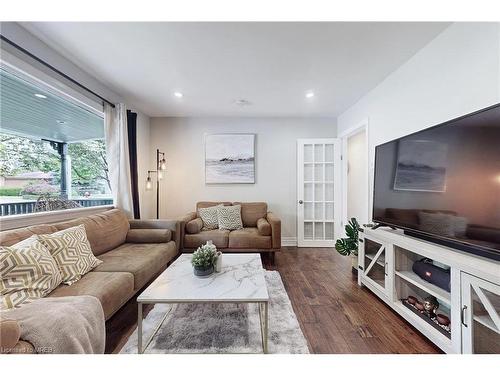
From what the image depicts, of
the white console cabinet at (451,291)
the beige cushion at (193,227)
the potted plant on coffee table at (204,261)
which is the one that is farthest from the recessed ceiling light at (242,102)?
the white console cabinet at (451,291)

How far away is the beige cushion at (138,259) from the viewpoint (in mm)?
1913

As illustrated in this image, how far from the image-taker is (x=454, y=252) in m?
1.43

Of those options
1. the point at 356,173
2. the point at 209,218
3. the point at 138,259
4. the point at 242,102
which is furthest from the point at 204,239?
the point at 356,173

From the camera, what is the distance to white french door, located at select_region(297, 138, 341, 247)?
13.4 feet

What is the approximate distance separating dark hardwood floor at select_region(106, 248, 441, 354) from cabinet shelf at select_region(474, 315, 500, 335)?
432 mm

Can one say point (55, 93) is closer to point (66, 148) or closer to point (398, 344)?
point (66, 148)

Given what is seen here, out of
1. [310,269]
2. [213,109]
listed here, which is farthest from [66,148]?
[310,269]

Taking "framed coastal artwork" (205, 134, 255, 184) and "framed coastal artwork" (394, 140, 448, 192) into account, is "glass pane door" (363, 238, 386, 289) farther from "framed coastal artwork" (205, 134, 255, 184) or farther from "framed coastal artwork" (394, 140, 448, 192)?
"framed coastal artwork" (205, 134, 255, 184)

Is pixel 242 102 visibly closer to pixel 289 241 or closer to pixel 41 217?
pixel 289 241

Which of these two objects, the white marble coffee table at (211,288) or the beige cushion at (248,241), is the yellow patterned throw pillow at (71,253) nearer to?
the white marble coffee table at (211,288)

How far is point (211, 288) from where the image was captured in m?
1.53

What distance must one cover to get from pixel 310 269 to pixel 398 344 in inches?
56.8

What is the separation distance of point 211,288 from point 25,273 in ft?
3.66

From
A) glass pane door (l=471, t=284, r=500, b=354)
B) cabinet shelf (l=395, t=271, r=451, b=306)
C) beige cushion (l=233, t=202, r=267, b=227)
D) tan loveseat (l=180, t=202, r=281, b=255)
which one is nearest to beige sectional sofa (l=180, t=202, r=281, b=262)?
tan loveseat (l=180, t=202, r=281, b=255)
